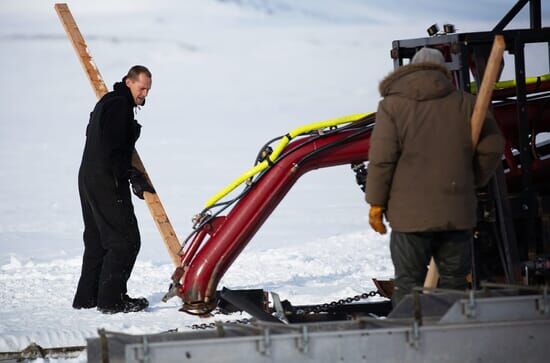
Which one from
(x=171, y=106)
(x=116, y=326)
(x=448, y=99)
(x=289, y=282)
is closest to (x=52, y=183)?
(x=171, y=106)

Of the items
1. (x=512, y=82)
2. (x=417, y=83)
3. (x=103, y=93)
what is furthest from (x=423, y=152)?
(x=103, y=93)

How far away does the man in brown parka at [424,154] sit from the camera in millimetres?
5551

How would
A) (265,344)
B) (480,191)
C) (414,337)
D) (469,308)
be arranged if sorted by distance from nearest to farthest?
(265,344) → (414,337) → (469,308) → (480,191)

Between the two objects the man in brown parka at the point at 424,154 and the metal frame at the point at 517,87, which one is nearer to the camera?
the man in brown parka at the point at 424,154

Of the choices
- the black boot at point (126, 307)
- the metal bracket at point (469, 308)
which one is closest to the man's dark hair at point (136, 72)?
the black boot at point (126, 307)

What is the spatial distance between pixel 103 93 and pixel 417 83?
4162 mm

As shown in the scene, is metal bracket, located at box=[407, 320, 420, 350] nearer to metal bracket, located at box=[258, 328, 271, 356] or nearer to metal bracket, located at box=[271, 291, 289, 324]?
metal bracket, located at box=[258, 328, 271, 356]

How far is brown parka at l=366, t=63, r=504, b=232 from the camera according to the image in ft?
18.2

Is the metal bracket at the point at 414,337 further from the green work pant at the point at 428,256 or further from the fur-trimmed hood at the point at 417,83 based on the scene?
the fur-trimmed hood at the point at 417,83

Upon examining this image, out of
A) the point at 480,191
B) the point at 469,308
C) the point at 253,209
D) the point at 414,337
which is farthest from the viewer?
the point at 253,209

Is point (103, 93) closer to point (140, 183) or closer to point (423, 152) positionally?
point (140, 183)

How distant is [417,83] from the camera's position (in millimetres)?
5578

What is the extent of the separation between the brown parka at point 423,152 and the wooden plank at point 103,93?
10.0ft

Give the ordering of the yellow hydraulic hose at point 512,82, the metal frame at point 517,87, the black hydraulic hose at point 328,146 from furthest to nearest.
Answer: the yellow hydraulic hose at point 512,82, the black hydraulic hose at point 328,146, the metal frame at point 517,87
